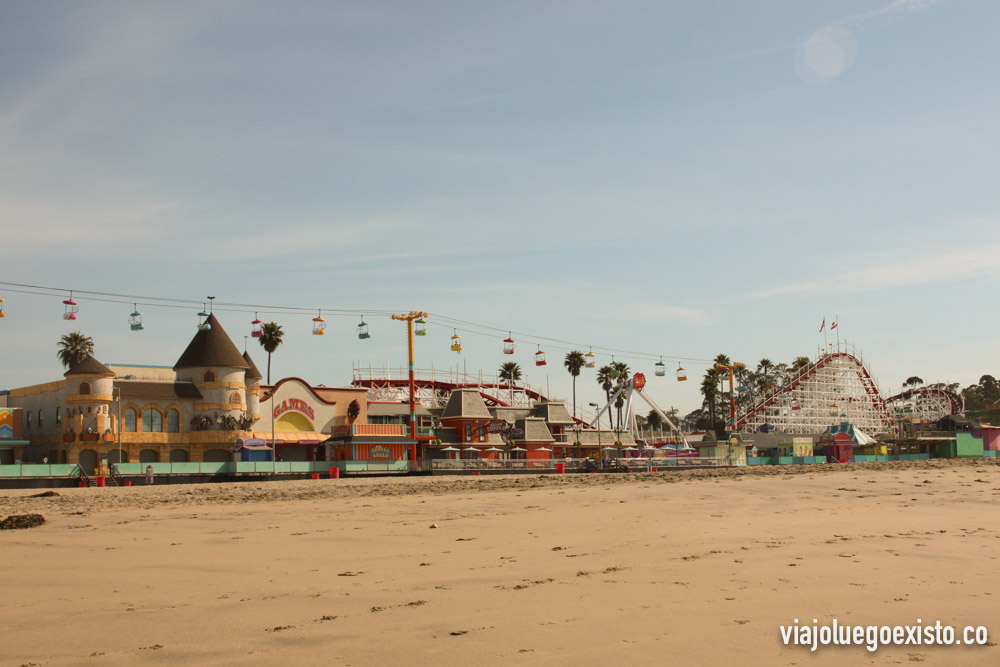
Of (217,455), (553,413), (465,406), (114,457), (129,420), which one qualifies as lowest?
(217,455)

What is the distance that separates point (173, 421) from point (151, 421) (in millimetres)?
1435

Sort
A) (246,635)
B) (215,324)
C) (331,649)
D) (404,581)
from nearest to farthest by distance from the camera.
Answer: (331,649) < (246,635) < (404,581) < (215,324)

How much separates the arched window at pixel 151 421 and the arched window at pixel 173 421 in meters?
0.53

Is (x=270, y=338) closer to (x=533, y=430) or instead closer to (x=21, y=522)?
(x=533, y=430)

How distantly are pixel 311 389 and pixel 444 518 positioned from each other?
1844 inches

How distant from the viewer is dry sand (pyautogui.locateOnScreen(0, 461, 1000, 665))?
813 cm

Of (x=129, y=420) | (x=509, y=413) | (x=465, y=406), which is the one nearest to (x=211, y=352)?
(x=129, y=420)

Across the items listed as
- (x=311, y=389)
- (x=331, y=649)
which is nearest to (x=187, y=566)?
(x=331, y=649)

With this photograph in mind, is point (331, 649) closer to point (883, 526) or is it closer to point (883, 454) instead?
point (883, 526)

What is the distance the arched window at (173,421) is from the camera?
5722cm

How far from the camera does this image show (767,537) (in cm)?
1571

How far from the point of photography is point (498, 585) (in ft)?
37.4

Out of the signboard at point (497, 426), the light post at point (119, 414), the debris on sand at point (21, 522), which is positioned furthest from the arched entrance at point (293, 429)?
the debris on sand at point (21, 522)

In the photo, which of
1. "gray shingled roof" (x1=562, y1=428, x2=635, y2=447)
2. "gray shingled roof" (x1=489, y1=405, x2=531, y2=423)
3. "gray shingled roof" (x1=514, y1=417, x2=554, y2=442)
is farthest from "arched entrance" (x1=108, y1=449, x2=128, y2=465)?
"gray shingled roof" (x1=562, y1=428, x2=635, y2=447)
